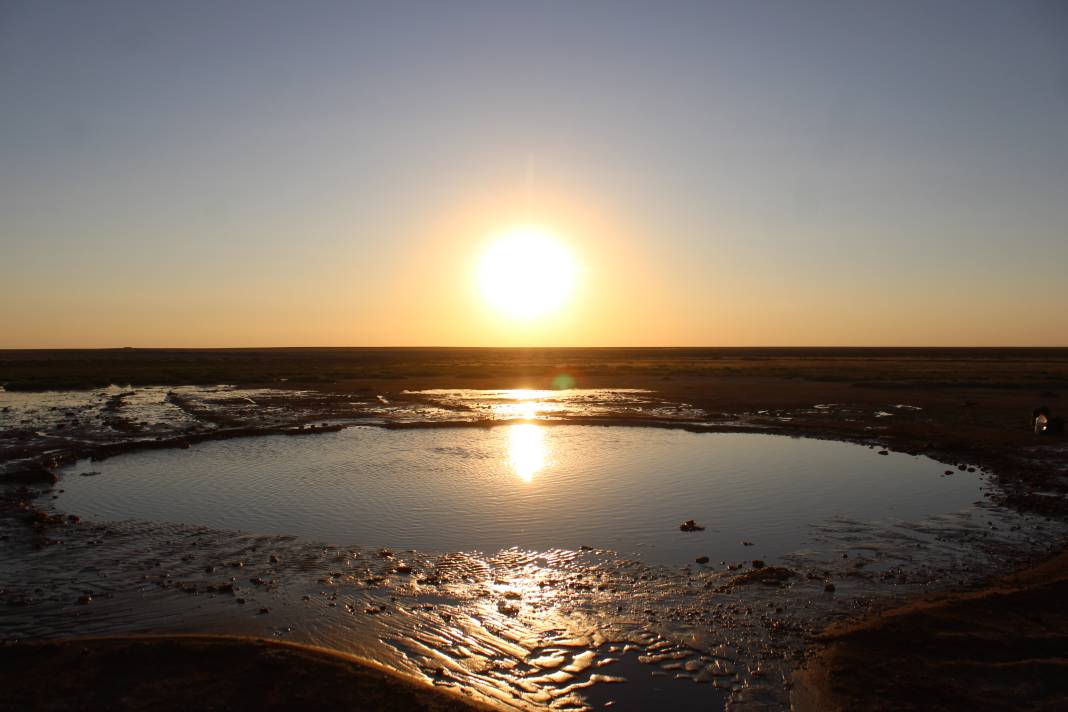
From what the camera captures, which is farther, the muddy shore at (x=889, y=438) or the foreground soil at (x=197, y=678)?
the muddy shore at (x=889, y=438)

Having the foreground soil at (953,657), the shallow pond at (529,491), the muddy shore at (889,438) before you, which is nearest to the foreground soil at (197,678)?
the foreground soil at (953,657)

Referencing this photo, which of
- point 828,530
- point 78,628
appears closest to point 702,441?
point 828,530

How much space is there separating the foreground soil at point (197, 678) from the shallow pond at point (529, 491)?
16.8 feet

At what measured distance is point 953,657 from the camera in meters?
7.97

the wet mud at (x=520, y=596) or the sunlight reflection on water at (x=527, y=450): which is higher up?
the sunlight reflection on water at (x=527, y=450)

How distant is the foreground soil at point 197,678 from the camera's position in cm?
694

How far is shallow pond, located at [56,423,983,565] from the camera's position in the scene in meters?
13.7

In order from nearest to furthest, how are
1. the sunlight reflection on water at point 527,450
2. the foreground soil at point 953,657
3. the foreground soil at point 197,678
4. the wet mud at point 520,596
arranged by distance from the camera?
the foreground soil at point 197,678
the foreground soil at point 953,657
the wet mud at point 520,596
the sunlight reflection on water at point 527,450

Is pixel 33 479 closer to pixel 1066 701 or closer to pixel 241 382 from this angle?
pixel 1066 701

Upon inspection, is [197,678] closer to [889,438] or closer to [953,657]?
[953,657]

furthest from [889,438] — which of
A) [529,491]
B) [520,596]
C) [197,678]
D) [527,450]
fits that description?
[197,678]

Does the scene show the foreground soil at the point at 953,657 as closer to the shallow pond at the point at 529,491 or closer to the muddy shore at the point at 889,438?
the muddy shore at the point at 889,438

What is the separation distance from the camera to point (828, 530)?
13898mm

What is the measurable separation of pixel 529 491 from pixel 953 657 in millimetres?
11156
